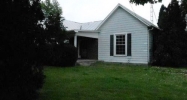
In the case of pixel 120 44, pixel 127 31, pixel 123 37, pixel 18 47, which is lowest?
pixel 18 47

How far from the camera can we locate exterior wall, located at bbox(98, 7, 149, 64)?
17.1m

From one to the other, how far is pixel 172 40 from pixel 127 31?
11.5 ft

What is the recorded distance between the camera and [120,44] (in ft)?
59.6

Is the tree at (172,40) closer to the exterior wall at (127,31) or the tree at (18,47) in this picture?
the exterior wall at (127,31)

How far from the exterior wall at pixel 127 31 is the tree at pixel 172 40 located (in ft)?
3.42

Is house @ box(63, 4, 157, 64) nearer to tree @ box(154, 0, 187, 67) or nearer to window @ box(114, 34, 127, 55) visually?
window @ box(114, 34, 127, 55)

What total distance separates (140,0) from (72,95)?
10.0 ft

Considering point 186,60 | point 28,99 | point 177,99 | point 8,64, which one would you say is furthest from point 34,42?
point 186,60

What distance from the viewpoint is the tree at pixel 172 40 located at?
15.9 m

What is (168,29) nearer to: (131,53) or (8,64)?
(131,53)

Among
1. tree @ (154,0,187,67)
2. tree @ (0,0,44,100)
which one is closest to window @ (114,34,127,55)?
tree @ (154,0,187,67)

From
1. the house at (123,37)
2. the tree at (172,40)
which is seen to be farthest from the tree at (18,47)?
the house at (123,37)

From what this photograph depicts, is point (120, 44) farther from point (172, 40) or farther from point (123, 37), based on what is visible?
point (172, 40)

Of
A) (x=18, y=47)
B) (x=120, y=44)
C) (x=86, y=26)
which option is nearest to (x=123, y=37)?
(x=120, y=44)
